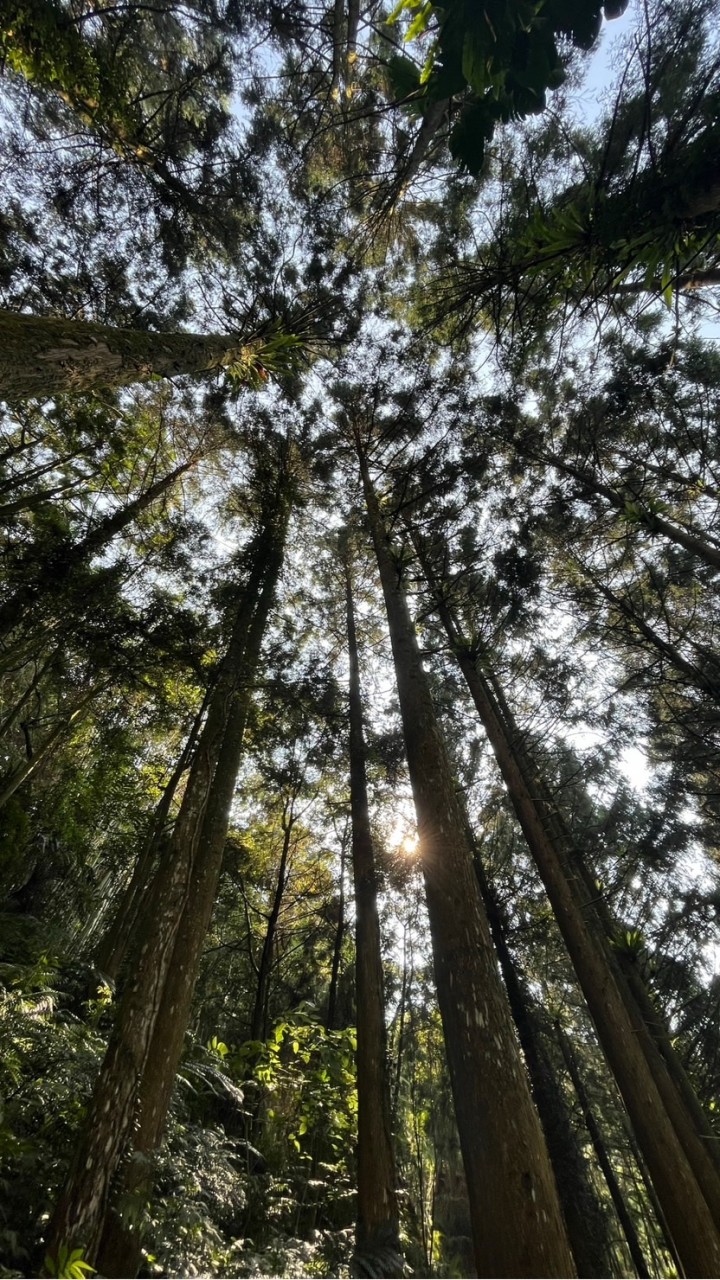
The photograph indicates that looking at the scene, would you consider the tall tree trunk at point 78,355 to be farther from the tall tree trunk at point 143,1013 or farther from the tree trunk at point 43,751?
the tree trunk at point 43,751

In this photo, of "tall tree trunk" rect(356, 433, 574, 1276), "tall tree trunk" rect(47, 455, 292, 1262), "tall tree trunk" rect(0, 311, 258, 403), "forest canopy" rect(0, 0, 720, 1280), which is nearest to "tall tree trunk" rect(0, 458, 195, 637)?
"forest canopy" rect(0, 0, 720, 1280)

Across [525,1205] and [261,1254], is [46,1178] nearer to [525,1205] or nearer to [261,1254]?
[261,1254]

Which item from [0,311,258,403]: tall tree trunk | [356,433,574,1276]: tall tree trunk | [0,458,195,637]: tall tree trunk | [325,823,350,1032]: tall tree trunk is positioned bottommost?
[356,433,574,1276]: tall tree trunk

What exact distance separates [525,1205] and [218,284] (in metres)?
10.2

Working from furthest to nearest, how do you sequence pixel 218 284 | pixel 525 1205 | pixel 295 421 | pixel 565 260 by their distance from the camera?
1. pixel 295 421
2. pixel 218 284
3. pixel 565 260
4. pixel 525 1205

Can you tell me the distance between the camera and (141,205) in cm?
722

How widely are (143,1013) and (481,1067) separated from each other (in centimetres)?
282

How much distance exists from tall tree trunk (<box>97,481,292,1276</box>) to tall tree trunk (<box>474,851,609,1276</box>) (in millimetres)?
4588

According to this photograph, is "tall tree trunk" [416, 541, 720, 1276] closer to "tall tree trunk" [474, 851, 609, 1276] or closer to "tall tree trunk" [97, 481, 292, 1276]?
"tall tree trunk" [474, 851, 609, 1276]

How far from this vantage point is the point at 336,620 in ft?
34.3

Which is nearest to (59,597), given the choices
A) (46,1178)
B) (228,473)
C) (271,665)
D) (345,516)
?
(271,665)

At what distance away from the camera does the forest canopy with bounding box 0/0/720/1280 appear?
10.1 feet

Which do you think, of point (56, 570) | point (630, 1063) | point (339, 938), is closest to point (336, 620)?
point (56, 570)

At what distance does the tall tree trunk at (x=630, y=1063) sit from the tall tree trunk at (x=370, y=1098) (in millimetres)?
2142
